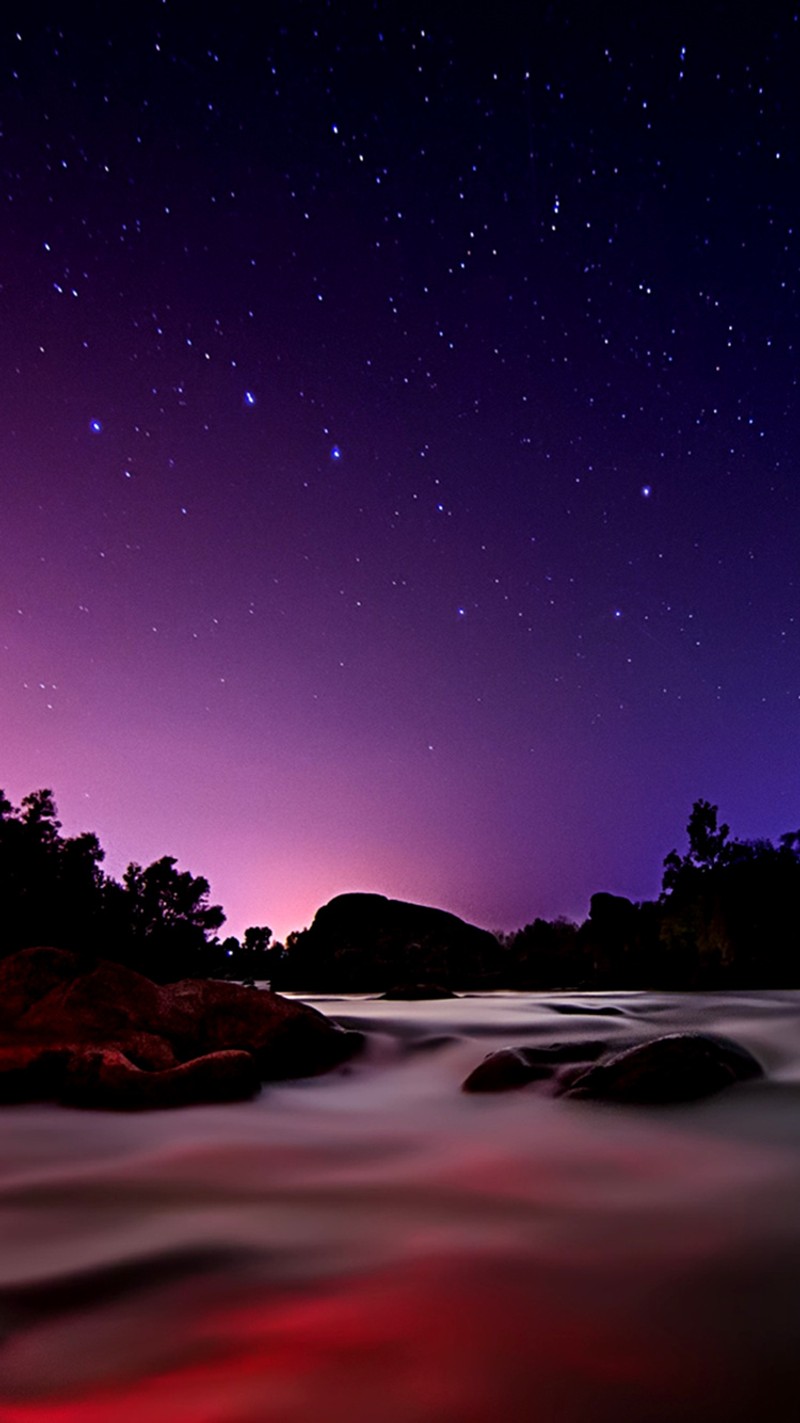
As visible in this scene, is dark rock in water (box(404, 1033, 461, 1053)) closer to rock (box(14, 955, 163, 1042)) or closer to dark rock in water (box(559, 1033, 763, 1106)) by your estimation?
dark rock in water (box(559, 1033, 763, 1106))

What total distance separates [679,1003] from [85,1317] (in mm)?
15315

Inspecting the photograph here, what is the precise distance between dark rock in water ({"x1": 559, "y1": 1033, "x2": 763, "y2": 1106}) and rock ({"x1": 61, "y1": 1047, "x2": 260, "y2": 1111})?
2.88 m

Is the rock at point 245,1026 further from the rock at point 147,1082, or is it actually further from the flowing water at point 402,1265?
the flowing water at point 402,1265

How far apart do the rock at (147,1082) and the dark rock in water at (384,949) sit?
25.4 meters

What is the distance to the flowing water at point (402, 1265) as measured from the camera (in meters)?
2.24

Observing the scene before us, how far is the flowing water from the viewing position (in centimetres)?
224

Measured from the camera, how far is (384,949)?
40.4 m

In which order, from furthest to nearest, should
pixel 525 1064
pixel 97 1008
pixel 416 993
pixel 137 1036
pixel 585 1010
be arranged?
pixel 416 993 < pixel 585 1010 < pixel 525 1064 < pixel 97 1008 < pixel 137 1036

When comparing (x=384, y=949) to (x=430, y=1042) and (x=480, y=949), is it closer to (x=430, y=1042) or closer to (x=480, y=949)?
(x=480, y=949)

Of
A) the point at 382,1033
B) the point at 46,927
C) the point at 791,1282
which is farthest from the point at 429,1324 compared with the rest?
the point at 46,927

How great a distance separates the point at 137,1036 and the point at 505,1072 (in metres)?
3.57

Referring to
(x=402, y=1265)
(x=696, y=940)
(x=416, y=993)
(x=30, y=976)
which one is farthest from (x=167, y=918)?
(x=402, y=1265)

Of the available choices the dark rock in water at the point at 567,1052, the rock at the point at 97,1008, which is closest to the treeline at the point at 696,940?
the dark rock in water at the point at 567,1052

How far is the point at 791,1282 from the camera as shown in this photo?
296 cm
